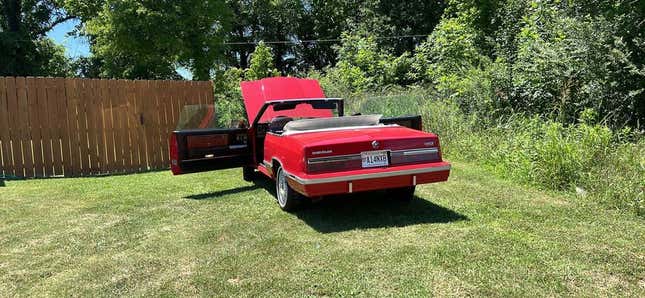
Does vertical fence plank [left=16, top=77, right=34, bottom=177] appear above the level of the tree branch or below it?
below

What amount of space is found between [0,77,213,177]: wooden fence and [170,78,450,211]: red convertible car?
3.71 meters

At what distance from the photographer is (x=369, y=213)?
5949 millimetres

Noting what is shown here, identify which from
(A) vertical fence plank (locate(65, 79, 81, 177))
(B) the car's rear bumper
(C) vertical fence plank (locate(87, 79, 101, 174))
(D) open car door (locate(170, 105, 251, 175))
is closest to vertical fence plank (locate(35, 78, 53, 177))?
(A) vertical fence plank (locate(65, 79, 81, 177))

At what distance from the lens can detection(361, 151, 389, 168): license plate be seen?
5383 mm

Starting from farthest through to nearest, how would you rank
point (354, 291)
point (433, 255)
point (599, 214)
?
point (599, 214) → point (433, 255) → point (354, 291)

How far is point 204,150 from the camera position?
7.38 metres

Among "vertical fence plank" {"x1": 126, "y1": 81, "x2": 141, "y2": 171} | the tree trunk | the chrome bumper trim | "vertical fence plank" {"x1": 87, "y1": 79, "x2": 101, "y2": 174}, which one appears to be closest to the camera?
the chrome bumper trim

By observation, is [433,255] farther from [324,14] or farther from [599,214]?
[324,14]

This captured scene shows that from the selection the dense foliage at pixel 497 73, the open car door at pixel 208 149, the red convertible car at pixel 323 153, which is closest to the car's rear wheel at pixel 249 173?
the red convertible car at pixel 323 153

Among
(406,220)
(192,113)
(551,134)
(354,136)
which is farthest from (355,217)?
(192,113)

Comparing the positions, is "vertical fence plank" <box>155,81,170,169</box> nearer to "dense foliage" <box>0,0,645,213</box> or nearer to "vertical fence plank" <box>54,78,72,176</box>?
"vertical fence plank" <box>54,78,72,176</box>

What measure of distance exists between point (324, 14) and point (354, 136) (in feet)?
122

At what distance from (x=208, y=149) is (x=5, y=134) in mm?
4718

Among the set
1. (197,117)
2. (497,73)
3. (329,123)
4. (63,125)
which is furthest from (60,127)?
(497,73)
